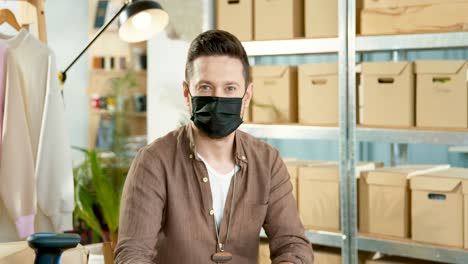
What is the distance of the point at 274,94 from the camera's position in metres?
3.45

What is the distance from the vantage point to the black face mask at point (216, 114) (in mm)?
1989

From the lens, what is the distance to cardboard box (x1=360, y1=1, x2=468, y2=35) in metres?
2.86

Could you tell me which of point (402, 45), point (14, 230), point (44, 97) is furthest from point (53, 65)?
point (402, 45)

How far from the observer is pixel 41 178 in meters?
2.82

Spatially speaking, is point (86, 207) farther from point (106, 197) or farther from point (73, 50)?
point (73, 50)

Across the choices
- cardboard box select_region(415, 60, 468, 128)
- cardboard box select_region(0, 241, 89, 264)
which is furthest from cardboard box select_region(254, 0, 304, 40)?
cardboard box select_region(0, 241, 89, 264)

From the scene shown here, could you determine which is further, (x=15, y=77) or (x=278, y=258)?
(x=15, y=77)

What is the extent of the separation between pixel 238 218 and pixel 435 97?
1318mm

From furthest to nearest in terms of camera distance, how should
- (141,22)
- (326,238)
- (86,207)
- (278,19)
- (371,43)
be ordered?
(86,207)
(278,19)
(326,238)
(371,43)
(141,22)

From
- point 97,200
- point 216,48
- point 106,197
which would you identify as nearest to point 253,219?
point 216,48

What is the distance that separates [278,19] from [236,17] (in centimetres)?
24

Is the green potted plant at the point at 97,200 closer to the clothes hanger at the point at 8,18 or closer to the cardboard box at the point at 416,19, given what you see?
the clothes hanger at the point at 8,18

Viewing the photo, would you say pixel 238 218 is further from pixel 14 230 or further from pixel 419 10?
pixel 419 10

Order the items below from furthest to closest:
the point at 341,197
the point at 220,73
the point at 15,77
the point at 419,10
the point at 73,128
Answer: the point at 73,128 → the point at 341,197 → the point at 419,10 → the point at 15,77 → the point at 220,73
